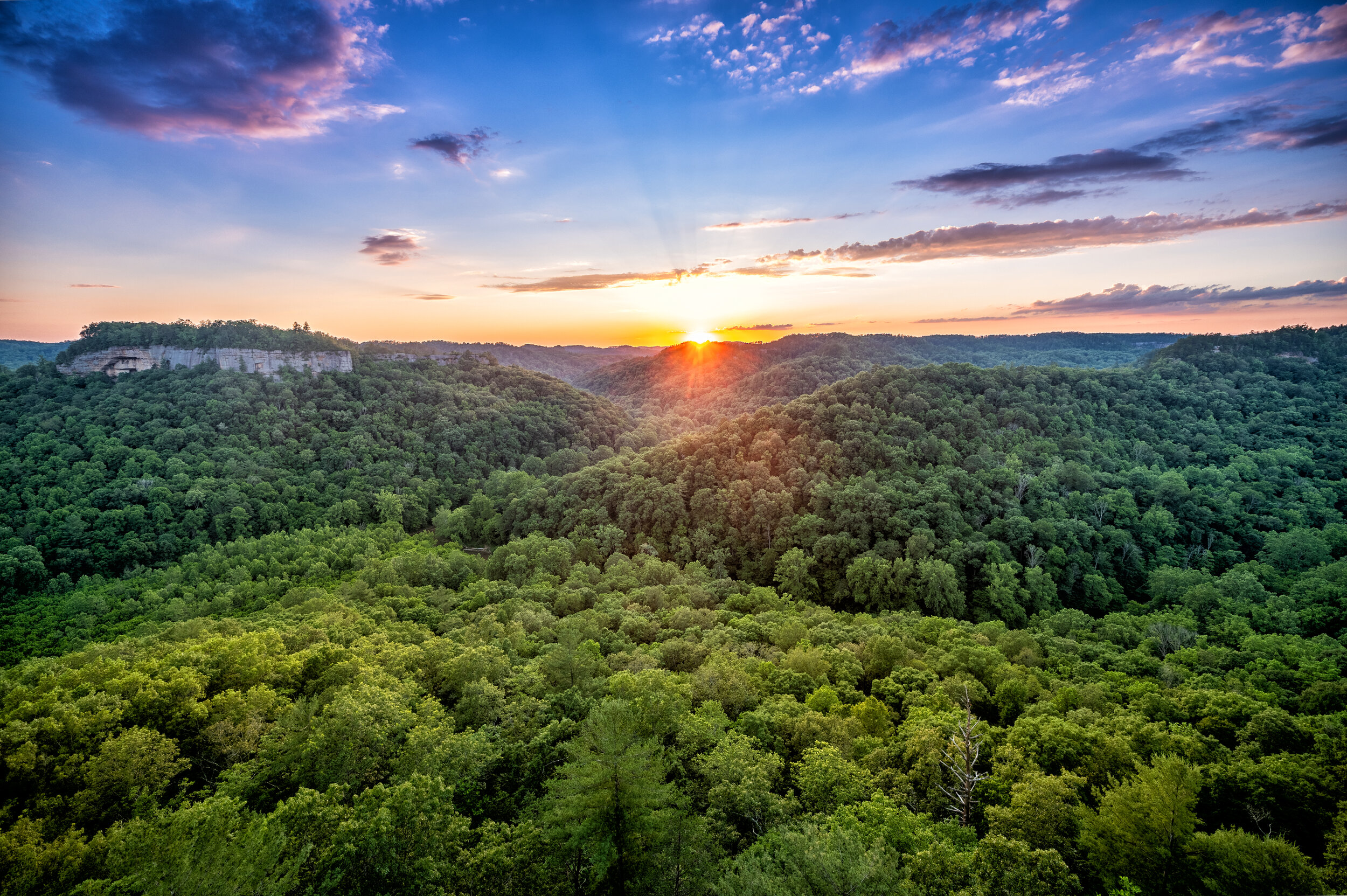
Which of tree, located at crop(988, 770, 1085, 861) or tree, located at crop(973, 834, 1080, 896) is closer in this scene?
tree, located at crop(973, 834, 1080, 896)

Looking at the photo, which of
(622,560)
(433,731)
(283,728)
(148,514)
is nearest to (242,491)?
Answer: (148,514)

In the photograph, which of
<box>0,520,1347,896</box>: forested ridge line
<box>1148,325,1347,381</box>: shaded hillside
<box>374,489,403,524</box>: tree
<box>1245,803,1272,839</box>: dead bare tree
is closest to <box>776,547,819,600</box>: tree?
<box>0,520,1347,896</box>: forested ridge line

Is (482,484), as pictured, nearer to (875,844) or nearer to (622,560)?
(622,560)

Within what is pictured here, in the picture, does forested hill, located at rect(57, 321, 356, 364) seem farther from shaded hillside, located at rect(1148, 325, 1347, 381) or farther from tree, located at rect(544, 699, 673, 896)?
shaded hillside, located at rect(1148, 325, 1347, 381)

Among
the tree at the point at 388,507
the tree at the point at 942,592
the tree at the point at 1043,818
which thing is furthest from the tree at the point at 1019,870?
the tree at the point at 388,507

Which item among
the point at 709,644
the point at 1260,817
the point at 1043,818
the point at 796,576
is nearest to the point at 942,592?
the point at 796,576

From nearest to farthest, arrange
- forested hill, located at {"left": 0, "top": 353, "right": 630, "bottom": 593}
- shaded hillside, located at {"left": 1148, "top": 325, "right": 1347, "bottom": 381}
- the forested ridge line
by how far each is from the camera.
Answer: the forested ridge line < forested hill, located at {"left": 0, "top": 353, "right": 630, "bottom": 593} < shaded hillside, located at {"left": 1148, "top": 325, "right": 1347, "bottom": 381}

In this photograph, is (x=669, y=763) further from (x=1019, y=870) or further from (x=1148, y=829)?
(x=1148, y=829)
